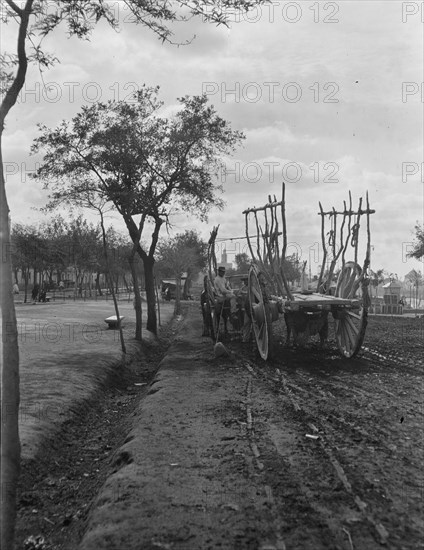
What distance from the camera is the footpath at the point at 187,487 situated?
124 inches

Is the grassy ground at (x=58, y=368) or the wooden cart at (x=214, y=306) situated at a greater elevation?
the wooden cart at (x=214, y=306)

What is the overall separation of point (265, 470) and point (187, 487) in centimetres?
64

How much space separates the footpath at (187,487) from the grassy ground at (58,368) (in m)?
1.18

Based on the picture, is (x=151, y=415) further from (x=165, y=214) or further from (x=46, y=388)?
(x=165, y=214)

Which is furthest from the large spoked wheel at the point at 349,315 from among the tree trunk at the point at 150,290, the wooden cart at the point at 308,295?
the tree trunk at the point at 150,290

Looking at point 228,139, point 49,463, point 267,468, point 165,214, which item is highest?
point 228,139

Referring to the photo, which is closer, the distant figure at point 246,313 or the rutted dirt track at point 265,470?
the rutted dirt track at point 265,470

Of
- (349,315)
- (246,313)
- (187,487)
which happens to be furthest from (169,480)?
(246,313)

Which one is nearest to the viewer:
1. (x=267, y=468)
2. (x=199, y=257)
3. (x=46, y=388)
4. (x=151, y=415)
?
(x=267, y=468)

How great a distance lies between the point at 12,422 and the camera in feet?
13.1

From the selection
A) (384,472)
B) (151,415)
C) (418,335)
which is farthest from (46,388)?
(418,335)

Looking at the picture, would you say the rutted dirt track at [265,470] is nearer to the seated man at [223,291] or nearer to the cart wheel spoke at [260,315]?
the cart wheel spoke at [260,315]

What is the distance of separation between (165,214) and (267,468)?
14.4 metres

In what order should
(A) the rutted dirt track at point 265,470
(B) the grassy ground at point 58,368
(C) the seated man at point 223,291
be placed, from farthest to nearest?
(C) the seated man at point 223,291, (B) the grassy ground at point 58,368, (A) the rutted dirt track at point 265,470
